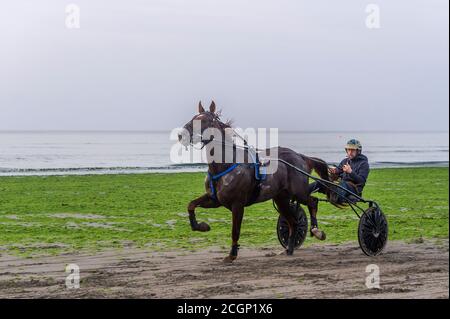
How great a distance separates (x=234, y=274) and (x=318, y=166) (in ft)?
11.0

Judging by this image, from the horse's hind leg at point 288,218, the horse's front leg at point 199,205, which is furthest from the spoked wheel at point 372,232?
the horse's front leg at point 199,205

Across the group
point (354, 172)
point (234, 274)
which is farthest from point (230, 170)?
point (354, 172)

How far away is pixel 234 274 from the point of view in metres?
9.70

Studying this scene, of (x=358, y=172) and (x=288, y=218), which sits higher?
(x=358, y=172)

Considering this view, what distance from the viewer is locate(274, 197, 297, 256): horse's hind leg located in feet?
37.7

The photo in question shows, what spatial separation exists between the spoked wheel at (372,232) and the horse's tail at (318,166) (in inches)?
47.4

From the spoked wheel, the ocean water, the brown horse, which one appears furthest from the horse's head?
the ocean water

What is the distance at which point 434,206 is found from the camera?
20016 millimetres

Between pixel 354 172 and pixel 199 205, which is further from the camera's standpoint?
pixel 354 172

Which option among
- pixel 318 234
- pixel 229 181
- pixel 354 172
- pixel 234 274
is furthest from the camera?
pixel 354 172

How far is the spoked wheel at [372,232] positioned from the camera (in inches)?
447

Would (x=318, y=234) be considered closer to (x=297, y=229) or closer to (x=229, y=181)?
(x=297, y=229)

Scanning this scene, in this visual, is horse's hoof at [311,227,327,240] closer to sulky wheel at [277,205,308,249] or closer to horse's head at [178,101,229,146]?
sulky wheel at [277,205,308,249]

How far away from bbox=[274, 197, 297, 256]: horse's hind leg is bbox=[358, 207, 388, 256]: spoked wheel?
114 cm
